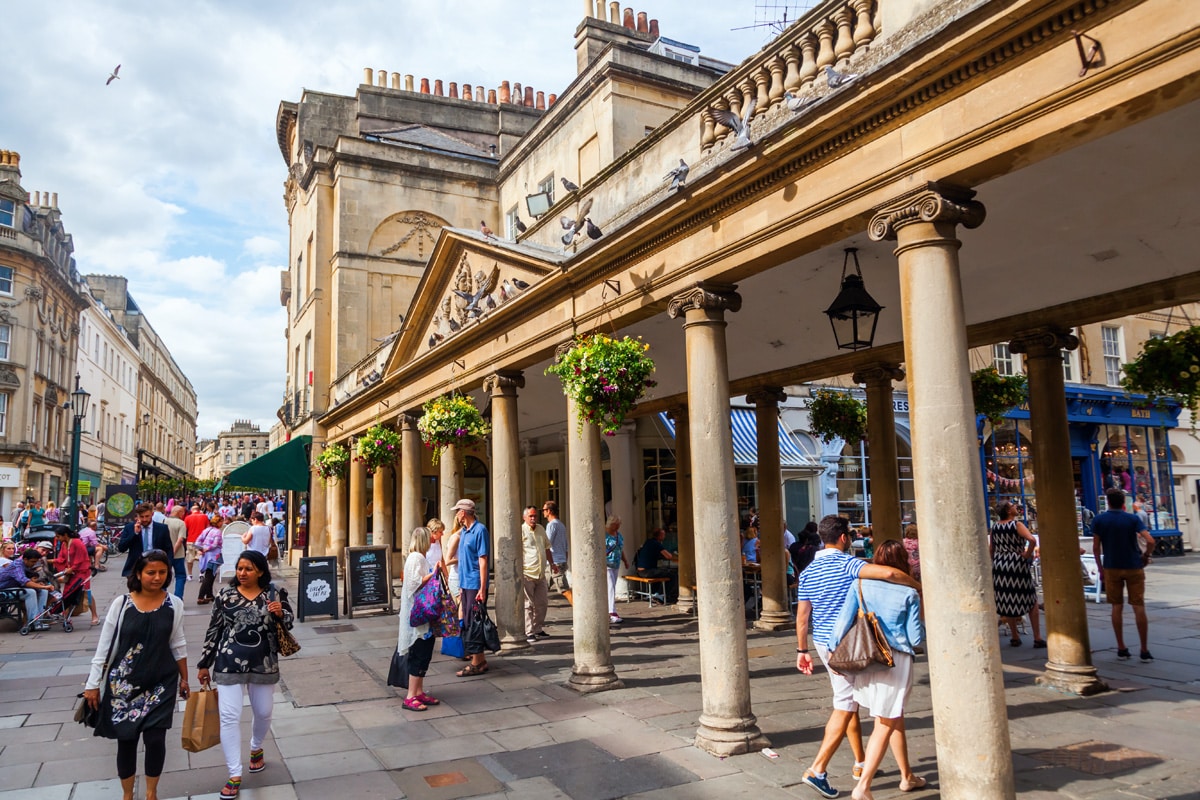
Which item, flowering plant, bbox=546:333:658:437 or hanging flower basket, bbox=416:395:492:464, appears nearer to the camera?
flowering plant, bbox=546:333:658:437

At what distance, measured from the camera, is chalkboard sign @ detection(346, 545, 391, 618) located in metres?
13.6

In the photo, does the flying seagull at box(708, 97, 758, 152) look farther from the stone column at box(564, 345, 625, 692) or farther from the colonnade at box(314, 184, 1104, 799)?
the stone column at box(564, 345, 625, 692)

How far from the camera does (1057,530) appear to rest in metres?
7.94

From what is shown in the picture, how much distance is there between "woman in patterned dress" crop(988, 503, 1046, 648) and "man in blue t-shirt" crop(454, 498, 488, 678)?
599cm

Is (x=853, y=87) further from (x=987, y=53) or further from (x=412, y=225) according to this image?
(x=412, y=225)

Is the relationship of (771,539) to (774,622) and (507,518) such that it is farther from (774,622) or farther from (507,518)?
(507,518)

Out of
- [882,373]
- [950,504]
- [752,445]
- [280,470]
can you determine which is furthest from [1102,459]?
[280,470]

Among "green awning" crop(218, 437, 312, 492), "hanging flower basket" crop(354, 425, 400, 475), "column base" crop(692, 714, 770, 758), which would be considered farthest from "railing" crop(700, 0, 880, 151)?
"green awning" crop(218, 437, 312, 492)

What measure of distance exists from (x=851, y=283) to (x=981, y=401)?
440 centimetres

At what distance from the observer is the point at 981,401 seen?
10.5 meters

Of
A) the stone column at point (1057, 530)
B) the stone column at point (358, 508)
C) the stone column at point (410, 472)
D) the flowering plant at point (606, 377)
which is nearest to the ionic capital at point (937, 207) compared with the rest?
the flowering plant at point (606, 377)

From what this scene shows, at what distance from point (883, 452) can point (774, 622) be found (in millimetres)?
3015

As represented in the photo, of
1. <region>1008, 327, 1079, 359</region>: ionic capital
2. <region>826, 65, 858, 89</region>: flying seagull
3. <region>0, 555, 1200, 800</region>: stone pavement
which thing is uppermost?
<region>826, 65, 858, 89</region>: flying seagull

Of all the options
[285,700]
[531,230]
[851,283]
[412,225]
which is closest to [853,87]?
[851,283]
